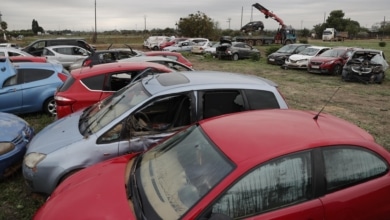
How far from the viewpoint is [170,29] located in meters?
64.7

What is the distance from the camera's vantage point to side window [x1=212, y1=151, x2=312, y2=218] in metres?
2.42

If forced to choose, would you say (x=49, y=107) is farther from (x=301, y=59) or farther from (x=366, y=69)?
(x=301, y=59)

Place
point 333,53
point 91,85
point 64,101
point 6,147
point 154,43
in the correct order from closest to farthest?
point 6,147 < point 64,101 < point 91,85 < point 333,53 < point 154,43

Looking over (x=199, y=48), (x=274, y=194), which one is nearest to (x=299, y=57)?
(x=199, y=48)

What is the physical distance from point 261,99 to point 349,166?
6.11 feet

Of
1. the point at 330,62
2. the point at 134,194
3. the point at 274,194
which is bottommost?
the point at 134,194

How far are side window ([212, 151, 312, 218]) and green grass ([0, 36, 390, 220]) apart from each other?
298cm

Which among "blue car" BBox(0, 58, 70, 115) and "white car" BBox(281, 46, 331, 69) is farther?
"white car" BBox(281, 46, 331, 69)

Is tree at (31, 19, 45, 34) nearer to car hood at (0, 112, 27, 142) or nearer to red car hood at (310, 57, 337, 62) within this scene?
red car hood at (310, 57, 337, 62)

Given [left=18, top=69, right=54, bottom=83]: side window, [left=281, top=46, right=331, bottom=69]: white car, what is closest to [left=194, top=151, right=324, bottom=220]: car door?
[left=18, top=69, right=54, bottom=83]: side window

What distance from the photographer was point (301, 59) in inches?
747

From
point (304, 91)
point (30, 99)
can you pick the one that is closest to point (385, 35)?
point (304, 91)

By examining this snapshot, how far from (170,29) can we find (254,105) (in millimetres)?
62406

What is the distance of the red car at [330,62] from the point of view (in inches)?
666
